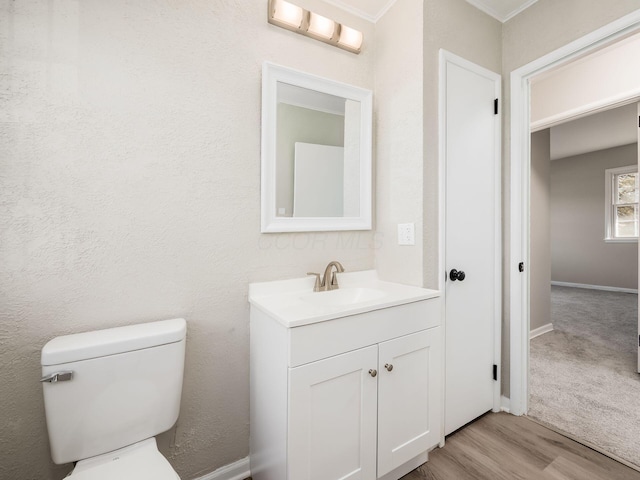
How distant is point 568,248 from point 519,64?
575cm

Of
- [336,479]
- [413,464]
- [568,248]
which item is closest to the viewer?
[336,479]

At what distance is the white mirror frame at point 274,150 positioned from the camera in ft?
4.74

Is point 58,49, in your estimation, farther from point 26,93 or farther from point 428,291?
point 428,291

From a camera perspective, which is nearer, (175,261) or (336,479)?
(336,479)

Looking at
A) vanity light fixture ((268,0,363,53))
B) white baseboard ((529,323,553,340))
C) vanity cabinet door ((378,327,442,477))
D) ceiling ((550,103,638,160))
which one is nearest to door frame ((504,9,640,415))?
vanity cabinet door ((378,327,442,477))

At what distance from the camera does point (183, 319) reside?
4.08 ft

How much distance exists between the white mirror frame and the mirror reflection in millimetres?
26

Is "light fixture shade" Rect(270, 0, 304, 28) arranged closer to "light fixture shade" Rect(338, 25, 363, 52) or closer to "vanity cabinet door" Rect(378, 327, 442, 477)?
"light fixture shade" Rect(338, 25, 363, 52)

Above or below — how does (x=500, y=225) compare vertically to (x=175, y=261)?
above

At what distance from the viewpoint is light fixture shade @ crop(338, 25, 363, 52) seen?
1.63 meters

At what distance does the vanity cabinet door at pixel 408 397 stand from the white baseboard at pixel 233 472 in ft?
2.12

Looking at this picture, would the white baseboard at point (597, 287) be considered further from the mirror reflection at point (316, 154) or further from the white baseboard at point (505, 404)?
the mirror reflection at point (316, 154)

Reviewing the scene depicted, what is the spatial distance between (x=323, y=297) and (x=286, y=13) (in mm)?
1451

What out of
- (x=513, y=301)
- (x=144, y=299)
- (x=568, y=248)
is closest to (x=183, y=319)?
(x=144, y=299)
